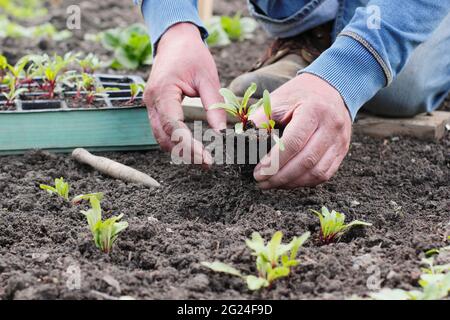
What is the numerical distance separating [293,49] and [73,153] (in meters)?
1.19

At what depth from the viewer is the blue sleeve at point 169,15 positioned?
2607 mm

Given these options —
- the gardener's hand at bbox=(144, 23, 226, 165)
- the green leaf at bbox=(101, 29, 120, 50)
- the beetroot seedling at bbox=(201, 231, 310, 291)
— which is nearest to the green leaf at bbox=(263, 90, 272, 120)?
the gardener's hand at bbox=(144, 23, 226, 165)

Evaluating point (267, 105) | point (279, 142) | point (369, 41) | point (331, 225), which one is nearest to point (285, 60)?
point (369, 41)

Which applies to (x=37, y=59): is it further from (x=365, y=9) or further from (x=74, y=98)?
(x=365, y=9)

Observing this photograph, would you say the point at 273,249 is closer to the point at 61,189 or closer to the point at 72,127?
the point at 61,189

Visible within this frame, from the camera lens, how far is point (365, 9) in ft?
7.91

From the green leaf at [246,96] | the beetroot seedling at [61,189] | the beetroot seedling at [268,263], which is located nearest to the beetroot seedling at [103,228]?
the beetroot seedling at [268,263]

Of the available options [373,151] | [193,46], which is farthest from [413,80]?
[193,46]

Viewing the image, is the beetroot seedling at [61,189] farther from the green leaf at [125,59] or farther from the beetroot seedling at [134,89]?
the green leaf at [125,59]

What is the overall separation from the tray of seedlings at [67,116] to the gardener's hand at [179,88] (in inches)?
14.2

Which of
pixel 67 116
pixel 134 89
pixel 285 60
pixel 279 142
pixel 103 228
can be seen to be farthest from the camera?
pixel 285 60

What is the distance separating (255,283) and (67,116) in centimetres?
134

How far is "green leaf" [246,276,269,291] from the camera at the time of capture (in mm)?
1636

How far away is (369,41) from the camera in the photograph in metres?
2.30
